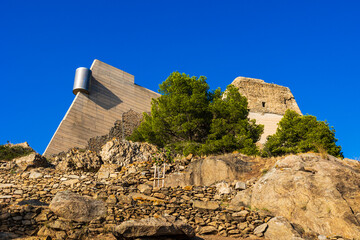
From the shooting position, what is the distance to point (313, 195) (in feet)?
27.3

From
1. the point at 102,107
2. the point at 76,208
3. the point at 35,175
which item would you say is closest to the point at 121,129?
the point at 102,107

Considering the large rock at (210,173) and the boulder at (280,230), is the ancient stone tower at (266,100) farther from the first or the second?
the boulder at (280,230)

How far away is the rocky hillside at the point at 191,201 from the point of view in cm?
709

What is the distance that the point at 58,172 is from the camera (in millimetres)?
11938

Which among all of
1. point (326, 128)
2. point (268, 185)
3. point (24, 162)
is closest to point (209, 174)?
point (268, 185)

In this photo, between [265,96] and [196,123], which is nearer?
[196,123]

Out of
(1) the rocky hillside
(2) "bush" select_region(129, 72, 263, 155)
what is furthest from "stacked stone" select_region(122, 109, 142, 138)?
(1) the rocky hillside

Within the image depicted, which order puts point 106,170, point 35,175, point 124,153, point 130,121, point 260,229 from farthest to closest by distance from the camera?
point 130,121
point 124,153
point 106,170
point 35,175
point 260,229

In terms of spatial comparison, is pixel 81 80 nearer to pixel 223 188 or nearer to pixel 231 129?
pixel 231 129

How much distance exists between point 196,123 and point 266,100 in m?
10.7

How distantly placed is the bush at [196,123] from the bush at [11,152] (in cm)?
543

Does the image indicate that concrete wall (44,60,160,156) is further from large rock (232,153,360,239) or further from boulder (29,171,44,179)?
large rock (232,153,360,239)

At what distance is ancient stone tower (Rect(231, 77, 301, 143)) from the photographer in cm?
2370

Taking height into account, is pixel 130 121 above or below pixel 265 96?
below
